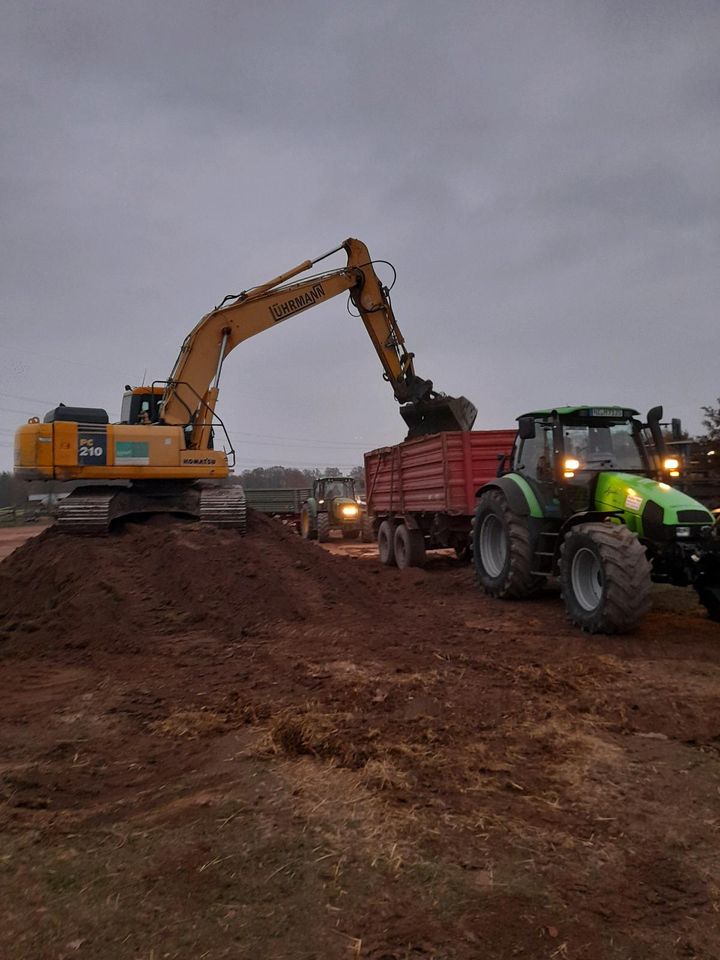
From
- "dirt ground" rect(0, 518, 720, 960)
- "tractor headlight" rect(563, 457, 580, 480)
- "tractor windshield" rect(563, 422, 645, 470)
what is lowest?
"dirt ground" rect(0, 518, 720, 960)

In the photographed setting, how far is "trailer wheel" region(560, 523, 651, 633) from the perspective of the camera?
6273 millimetres

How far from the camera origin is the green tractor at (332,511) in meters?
21.1

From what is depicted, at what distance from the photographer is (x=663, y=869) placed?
108 inches

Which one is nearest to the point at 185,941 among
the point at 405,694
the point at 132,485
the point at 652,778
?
the point at 652,778

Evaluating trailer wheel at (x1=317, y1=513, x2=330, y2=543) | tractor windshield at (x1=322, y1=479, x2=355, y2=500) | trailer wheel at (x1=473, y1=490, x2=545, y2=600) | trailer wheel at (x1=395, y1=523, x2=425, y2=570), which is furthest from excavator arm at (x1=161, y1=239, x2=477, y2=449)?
tractor windshield at (x1=322, y1=479, x2=355, y2=500)

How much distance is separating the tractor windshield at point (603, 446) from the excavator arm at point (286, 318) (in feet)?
13.7

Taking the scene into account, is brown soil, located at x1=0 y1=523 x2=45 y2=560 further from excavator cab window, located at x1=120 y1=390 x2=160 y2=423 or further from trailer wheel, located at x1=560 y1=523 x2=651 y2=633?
trailer wheel, located at x1=560 y1=523 x2=651 y2=633

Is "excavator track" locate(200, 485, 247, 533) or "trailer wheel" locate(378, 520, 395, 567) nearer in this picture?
"excavator track" locate(200, 485, 247, 533)

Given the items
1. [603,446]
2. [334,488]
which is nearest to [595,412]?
[603,446]

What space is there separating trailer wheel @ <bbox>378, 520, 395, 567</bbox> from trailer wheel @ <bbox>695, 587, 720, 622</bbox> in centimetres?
708

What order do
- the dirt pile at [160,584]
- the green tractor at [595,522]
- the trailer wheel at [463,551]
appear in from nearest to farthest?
the green tractor at [595,522] → the dirt pile at [160,584] → the trailer wheel at [463,551]

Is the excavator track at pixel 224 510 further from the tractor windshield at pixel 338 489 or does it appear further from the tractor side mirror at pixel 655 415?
the tractor windshield at pixel 338 489

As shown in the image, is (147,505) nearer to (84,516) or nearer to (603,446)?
(84,516)

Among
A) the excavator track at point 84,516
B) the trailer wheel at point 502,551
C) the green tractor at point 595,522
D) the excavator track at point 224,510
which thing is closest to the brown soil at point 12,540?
the excavator track at point 84,516
